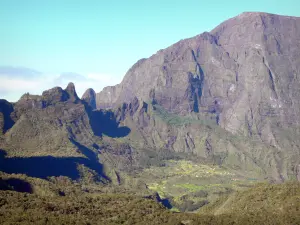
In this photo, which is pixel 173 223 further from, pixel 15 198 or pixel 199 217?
pixel 15 198

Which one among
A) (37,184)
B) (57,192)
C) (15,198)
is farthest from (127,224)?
(37,184)

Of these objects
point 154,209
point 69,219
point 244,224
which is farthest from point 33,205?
point 244,224

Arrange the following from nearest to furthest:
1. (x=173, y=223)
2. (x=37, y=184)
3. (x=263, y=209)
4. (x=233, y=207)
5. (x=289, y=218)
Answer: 1. (x=173, y=223)
2. (x=289, y=218)
3. (x=263, y=209)
4. (x=233, y=207)
5. (x=37, y=184)

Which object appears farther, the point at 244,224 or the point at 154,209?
the point at 154,209

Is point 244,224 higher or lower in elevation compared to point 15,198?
lower

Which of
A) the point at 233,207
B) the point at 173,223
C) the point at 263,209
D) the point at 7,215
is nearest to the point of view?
the point at 7,215

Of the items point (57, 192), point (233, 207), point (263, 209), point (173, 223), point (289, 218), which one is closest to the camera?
point (173, 223)

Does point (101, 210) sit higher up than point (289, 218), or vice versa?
point (101, 210)

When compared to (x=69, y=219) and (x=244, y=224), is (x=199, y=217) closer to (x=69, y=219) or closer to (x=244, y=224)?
(x=244, y=224)

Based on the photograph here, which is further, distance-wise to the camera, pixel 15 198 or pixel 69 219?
pixel 15 198
